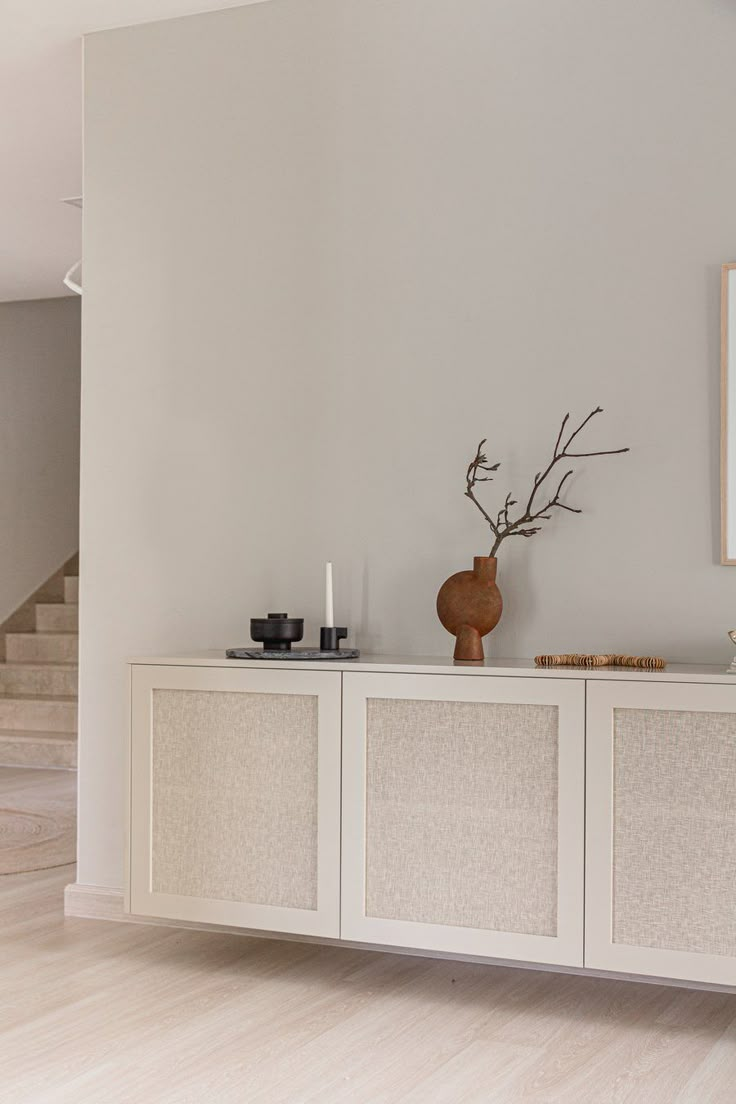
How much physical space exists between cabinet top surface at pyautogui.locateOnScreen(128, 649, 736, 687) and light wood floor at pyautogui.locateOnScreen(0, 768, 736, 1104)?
2.34 ft

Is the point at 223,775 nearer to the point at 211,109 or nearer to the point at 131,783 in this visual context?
the point at 131,783

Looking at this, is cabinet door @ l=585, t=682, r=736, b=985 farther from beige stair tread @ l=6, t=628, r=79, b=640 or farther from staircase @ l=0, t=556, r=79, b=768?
beige stair tread @ l=6, t=628, r=79, b=640

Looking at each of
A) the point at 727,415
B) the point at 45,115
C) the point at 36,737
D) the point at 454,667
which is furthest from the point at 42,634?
the point at 727,415

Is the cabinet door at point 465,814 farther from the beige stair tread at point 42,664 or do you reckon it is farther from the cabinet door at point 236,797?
the beige stair tread at point 42,664

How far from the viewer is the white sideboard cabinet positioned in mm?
2395

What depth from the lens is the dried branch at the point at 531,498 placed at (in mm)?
2848

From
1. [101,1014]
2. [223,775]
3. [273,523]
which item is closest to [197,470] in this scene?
[273,523]

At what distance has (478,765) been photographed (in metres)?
2.56

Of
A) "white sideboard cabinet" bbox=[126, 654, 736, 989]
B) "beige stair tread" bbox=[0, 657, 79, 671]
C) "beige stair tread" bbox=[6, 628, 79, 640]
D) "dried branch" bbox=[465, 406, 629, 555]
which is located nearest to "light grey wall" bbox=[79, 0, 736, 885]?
"dried branch" bbox=[465, 406, 629, 555]

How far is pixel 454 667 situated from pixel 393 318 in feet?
3.17

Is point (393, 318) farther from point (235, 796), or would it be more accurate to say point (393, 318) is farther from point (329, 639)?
point (235, 796)

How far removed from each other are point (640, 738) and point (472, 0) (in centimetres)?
187

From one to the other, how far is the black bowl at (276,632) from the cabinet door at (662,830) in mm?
772

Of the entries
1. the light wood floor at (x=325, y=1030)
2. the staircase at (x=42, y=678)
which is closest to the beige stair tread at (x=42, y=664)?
the staircase at (x=42, y=678)
